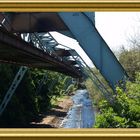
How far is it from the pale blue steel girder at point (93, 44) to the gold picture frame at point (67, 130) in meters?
4.03

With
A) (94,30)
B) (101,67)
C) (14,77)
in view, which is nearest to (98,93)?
(101,67)

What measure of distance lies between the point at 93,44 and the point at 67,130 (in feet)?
16.1

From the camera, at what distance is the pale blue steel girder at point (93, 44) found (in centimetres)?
553

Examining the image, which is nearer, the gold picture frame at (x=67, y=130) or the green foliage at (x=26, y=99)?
the gold picture frame at (x=67, y=130)

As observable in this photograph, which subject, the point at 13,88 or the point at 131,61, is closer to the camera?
the point at 131,61

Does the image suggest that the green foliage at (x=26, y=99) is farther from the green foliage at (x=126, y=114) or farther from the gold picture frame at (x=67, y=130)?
the gold picture frame at (x=67, y=130)

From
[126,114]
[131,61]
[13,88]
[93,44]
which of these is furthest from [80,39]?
[13,88]

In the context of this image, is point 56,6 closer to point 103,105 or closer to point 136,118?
point 136,118

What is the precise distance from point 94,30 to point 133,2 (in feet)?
16.0

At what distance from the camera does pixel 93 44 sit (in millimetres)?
6113

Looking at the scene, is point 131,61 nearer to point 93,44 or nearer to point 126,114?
point 126,114

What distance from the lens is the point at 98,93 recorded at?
17.8 feet

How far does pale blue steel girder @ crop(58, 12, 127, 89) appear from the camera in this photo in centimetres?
553

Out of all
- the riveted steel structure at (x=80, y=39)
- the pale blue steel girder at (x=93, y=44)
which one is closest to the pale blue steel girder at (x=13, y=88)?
the riveted steel structure at (x=80, y=39)
